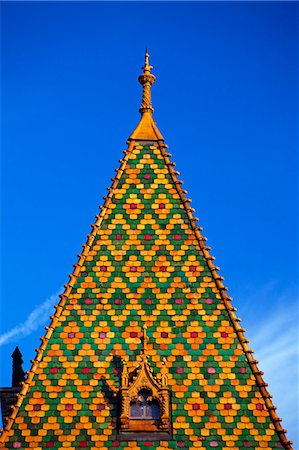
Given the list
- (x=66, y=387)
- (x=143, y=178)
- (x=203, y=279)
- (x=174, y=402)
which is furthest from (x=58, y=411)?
(x=143, y=178)

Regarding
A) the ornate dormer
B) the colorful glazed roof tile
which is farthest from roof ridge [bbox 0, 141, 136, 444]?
the ornate dormer

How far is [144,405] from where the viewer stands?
25312mm

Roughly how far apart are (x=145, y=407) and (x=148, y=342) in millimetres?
1462

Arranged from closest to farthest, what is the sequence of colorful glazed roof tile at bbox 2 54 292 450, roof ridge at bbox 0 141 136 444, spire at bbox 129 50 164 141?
colorful glazed roof tile at bbox 2 54 292 450
roof ridge at bbox 0 141 136 444
spire at bbox 129 50 164 141

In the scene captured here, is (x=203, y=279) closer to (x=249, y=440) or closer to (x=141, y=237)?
(x=141, y=237)

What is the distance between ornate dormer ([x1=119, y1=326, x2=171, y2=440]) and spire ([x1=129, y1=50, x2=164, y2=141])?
6383 mm

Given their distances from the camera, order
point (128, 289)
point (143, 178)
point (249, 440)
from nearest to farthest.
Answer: point (249, 440) → point (128, 289) → point (143, 178)

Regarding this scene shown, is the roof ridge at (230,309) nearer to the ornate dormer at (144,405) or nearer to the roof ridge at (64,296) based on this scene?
the roof ridge at (64,296)

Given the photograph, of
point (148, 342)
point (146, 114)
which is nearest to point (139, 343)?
point (148, 342)

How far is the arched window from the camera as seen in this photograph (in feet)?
82.6

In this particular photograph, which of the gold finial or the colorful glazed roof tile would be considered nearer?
the colorful glazed roof tile

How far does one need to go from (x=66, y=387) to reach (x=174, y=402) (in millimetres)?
2151

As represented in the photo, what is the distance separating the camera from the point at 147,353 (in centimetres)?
2595

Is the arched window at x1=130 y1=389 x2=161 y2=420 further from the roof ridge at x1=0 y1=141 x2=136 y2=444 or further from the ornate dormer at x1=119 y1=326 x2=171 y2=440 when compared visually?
the roof ridge at x1=0 y1=141 x2=136 y2=444
